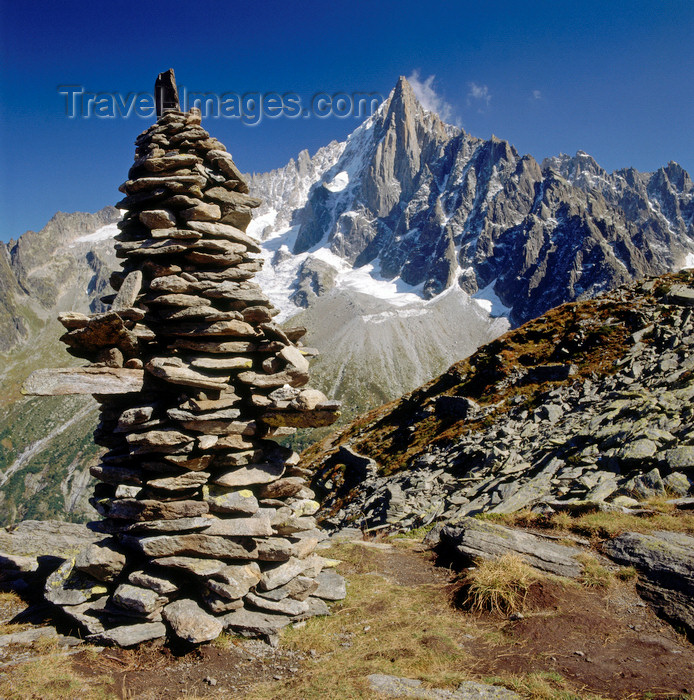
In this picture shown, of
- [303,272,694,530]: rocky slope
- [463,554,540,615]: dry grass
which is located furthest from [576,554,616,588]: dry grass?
[303,272,694,530]: rocky slope

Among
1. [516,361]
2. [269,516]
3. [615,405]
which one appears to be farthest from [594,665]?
[516,361]

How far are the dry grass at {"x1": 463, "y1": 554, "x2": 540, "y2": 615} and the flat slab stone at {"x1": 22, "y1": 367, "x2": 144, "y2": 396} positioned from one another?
8.90m

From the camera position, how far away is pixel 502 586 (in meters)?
9.84

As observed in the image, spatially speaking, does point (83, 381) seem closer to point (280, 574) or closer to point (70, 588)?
point (70, 588)

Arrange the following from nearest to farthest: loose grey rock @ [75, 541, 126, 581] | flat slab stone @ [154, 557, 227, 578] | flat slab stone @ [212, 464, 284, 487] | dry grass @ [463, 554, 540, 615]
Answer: flat slab stone @ [154, 557, 227, 578] < loose grey rock @ [75, 541, 126, 581] < dry grass @ [463, 554, 540, 615] < flat slab stone @ [212, 464, 284, 487]

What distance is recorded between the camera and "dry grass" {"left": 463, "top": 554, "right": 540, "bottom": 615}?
9594 mm

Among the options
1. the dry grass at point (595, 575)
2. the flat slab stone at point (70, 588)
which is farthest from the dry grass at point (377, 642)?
the flat slab stone at point (70, 588)

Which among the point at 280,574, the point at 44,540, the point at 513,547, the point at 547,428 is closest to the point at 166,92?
the point at 280,574

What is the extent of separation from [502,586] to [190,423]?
25.3ft

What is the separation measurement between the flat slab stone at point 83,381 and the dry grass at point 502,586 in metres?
8.90

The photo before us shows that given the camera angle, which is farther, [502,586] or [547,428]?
[547,428]

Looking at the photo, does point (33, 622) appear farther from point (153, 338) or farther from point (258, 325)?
point (258, 325)

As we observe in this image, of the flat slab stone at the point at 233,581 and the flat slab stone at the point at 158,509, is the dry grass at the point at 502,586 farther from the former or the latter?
the flat slab stone at the point at 158,509

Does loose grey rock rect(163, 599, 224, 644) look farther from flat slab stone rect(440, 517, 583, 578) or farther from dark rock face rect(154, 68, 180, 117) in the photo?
dark rock face rect(154, 68, 180, 117)
